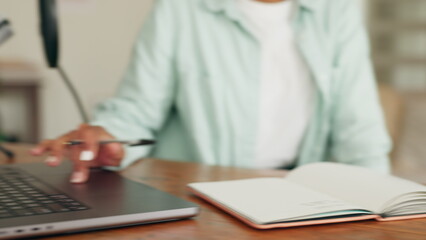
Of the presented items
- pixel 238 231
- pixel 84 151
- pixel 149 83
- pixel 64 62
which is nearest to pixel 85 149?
pixel 84 151

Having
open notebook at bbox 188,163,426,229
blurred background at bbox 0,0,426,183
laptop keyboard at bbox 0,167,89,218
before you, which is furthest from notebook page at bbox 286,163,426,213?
blurred background at bbox 0,0,426,183

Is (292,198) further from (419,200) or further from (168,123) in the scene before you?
(168,123)

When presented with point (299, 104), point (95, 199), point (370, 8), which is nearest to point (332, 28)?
point (299, 104)

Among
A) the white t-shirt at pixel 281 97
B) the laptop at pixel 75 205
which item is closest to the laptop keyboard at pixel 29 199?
the laptop at pixel 75 205

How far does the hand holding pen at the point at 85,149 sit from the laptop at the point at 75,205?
0.02 m

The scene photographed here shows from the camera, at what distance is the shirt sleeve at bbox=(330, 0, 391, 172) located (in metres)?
1.24

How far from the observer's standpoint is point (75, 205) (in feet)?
1.97

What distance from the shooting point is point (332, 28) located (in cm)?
133

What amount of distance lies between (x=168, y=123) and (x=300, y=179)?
587mm

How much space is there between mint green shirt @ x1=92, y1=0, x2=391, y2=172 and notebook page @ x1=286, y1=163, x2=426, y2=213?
18.1 inches

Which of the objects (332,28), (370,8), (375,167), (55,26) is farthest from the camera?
(370,8)

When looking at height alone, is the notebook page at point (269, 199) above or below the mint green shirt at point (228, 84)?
below

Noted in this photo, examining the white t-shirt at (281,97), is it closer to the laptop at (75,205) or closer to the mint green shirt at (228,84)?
the mint green shirt at (228,84)

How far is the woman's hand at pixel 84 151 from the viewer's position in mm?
762
